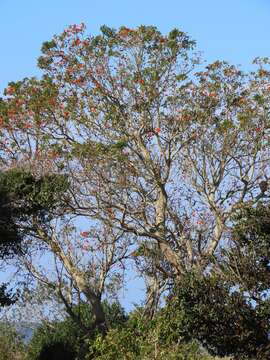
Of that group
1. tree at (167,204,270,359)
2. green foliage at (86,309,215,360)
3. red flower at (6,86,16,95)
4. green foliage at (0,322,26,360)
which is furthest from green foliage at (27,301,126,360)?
red flower at (6,86,16,95)

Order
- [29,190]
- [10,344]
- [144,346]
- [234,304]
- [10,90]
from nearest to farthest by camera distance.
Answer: [144,346], [234,304], [29,190], [10,90], [10,344]

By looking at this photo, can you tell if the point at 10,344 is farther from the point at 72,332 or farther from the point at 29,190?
the point at 29,190

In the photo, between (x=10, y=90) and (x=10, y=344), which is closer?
(x=10, y=90)

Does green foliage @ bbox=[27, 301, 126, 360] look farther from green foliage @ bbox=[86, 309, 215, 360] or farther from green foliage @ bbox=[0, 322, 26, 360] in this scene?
green foliage @ bbox=[86, 309, 215, 360]

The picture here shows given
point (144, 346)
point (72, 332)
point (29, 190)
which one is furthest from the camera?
point (72, 332)

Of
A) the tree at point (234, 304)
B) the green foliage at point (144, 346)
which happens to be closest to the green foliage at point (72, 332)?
the tree at point (234, 304)

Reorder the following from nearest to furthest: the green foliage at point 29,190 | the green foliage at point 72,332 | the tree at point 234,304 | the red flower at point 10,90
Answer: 1. the tree at point 234,304
2. the green foliage at point 29,190
3. the green foliage at point 72,332
4. the red flower at point 10,90

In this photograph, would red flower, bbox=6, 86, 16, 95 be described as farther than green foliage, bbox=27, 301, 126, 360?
Yes

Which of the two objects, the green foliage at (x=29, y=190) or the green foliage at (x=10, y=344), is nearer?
the green foliage at (x=29, y=190)

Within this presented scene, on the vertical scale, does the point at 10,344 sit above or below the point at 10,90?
below

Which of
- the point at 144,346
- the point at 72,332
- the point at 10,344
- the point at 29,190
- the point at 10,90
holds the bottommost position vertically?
the point at 144,346

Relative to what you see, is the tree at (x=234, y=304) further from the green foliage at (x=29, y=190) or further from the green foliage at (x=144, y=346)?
the green foliage at (x=29, y=190)

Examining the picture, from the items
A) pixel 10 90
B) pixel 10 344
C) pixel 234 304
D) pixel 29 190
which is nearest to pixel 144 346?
pixel 234 304

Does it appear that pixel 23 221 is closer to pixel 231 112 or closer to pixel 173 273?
pixel 173 273
